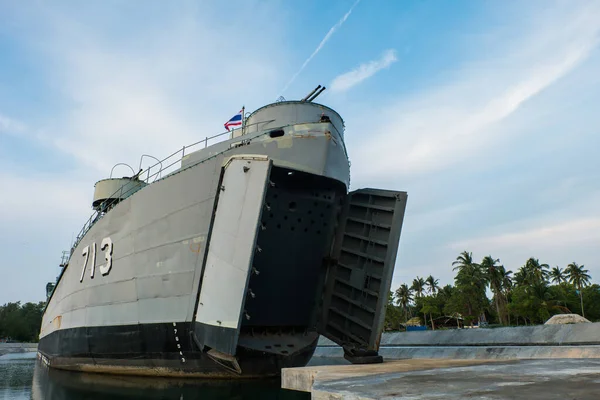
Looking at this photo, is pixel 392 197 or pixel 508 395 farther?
pixel 392 197

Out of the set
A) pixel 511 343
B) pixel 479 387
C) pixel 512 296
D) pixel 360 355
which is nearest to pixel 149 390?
pixel 360 355

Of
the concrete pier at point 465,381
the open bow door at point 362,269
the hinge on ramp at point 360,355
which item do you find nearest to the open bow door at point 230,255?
the hinge on ramp at point 360,355

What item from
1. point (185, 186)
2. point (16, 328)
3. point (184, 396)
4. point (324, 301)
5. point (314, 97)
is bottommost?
point (16, 328)

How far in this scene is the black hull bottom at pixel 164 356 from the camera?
34.5ft

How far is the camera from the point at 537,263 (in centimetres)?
5884

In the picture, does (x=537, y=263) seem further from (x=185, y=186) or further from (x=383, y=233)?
(x=185, y=186)

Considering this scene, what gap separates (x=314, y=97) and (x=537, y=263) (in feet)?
193

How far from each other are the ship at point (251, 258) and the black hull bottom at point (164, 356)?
0.04 meters

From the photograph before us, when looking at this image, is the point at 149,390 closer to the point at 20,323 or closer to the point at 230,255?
the point at 230,255

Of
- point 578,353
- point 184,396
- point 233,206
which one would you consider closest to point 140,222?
point 233,206

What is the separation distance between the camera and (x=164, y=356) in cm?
1122

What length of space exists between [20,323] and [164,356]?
85586mm

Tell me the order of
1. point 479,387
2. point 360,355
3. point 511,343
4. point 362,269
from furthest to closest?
1. point 511,343
2. point 362,269
3. point 360,355
4. point 479,387

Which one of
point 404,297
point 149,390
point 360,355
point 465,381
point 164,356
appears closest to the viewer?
point 465,381
